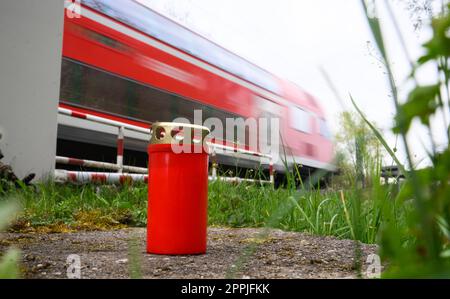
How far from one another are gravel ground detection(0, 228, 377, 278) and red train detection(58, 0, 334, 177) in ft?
9.14

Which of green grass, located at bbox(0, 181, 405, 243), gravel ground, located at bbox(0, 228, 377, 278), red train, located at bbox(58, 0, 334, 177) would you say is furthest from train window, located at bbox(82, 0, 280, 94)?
gravel ground, located at bbox(0, 228, 377, 278)

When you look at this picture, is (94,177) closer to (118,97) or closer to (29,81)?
(29,81)

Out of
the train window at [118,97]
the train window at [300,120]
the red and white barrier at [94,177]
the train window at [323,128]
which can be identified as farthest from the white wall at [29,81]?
the train window at [323,128]

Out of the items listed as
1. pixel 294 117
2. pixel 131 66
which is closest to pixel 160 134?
pixel 131 66

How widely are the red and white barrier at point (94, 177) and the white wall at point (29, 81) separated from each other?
0.17m

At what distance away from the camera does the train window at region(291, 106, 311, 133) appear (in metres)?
9.98

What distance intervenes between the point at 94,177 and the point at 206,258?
3.21 m

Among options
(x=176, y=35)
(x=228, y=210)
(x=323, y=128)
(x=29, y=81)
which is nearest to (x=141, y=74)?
(x=176, y=35)

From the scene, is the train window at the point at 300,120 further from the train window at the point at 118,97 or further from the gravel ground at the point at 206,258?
the gravel ground at the point at 206,258

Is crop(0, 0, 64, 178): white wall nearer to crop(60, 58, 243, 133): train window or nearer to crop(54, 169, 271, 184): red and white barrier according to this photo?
crop(54, 169, 271, 184): red and white barrier

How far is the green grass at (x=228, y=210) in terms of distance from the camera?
2219 mm
